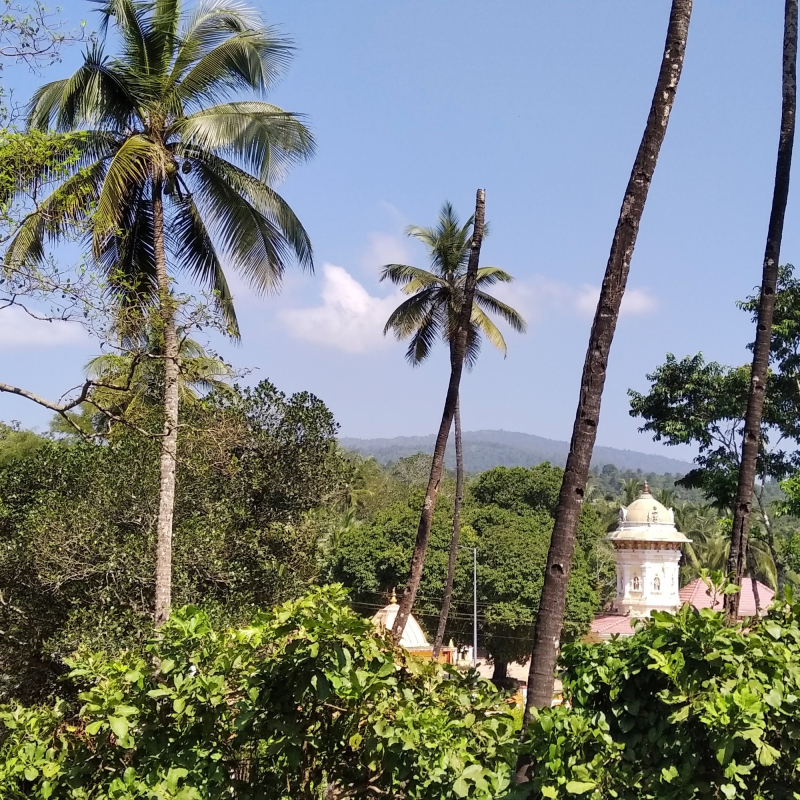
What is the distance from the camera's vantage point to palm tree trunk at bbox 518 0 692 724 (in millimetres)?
5000

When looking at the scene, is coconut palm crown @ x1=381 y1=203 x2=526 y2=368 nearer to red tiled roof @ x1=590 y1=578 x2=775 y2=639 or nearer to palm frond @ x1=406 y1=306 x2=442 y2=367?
palm frond @ x1=406 y1=306 x2=442 y2=367

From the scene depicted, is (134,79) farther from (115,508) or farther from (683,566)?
(683,566)

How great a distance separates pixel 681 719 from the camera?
140 inches

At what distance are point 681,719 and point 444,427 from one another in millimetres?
10198

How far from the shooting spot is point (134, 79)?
36.2 feet

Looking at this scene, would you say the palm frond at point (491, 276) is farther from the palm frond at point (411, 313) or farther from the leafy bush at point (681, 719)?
the leafy bush at point (681, 719)

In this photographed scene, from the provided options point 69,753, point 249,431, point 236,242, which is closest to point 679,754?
point 69,753

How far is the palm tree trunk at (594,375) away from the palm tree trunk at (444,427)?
23.1ft

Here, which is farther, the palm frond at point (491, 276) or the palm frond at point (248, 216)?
the palm frond at point (491, 276)

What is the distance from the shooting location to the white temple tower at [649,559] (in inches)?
1375

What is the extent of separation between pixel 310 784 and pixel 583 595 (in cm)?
2443

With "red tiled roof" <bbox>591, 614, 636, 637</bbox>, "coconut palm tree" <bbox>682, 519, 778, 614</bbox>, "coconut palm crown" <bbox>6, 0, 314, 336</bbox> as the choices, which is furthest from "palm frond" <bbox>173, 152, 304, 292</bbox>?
"coconut palm tree" <bbox>682, 519, 778, 614</bbox>

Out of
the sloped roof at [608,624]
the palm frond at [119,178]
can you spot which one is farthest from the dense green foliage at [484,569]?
the palm frond at [119,178]

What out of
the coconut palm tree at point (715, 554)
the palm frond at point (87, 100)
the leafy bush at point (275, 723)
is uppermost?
the palm frond at point (87, 100)
